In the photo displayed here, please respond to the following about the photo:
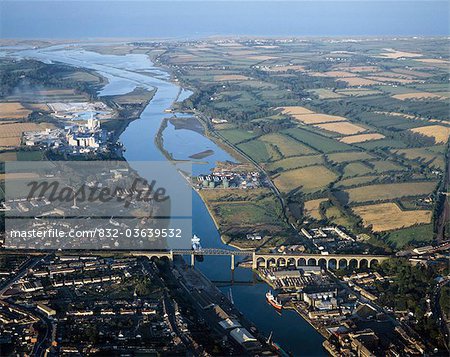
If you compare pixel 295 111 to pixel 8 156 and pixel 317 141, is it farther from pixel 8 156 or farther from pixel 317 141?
pixel 8 156

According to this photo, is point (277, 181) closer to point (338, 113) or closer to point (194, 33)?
point (338, 113)

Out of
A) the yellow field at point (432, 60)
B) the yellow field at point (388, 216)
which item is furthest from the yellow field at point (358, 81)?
the yellow field at point (388, 216)

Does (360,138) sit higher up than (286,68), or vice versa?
(286,68)

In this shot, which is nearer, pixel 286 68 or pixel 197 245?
pixel 197 245

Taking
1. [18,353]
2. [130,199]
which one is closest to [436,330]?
[18,353]

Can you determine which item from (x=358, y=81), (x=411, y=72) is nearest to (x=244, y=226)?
(x=358, y=81)

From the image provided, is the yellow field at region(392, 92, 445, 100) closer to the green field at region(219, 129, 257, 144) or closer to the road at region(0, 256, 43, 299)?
the green field at region(219, 129, 257, 144)
